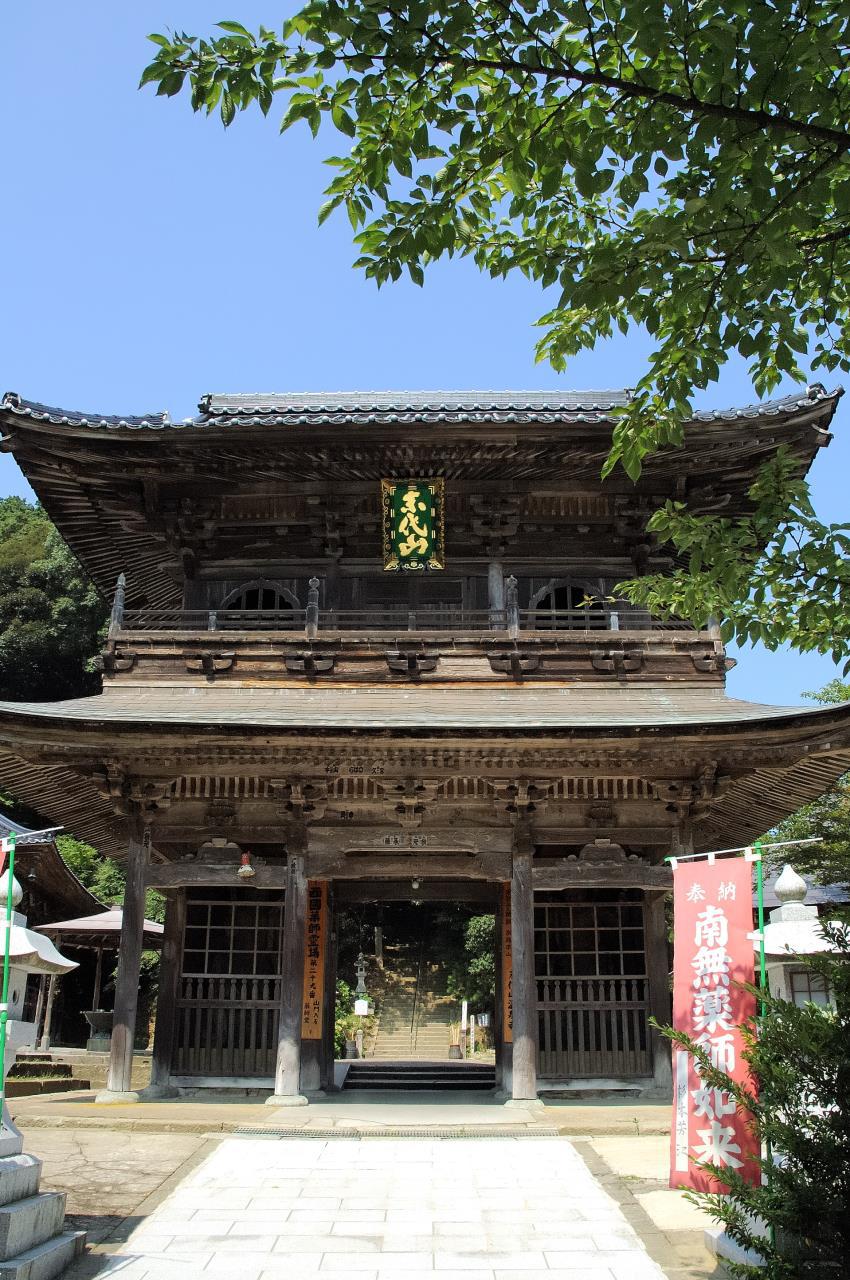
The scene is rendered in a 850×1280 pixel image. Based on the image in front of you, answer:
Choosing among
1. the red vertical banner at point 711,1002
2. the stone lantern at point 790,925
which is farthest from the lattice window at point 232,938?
the stone lantern at point 790,925

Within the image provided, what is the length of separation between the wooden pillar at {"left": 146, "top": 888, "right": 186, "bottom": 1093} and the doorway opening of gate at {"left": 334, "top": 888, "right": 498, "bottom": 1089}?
768 inches

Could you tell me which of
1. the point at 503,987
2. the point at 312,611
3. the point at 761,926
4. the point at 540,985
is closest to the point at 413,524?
the point at 312,611

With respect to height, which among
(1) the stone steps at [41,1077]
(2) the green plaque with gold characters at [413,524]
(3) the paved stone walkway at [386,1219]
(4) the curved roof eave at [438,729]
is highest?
(2) the green plaque with gold characters at [413,524]

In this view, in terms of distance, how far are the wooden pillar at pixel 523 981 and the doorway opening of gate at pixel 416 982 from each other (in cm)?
2041

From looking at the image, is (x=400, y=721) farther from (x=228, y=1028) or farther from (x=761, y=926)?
(x=761, y=926)

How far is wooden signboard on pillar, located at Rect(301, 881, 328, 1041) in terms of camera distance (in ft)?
41.7

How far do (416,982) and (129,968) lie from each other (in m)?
30.0

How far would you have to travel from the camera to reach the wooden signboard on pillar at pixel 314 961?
12.7 metres

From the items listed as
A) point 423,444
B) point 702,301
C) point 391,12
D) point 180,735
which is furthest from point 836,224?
point 180,735

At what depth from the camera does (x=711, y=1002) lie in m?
7.05

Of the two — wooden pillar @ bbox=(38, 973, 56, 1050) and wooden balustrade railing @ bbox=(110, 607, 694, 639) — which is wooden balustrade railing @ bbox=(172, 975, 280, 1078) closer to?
wooden balustrade railing @ bbox=(110, 607, 694, 639)

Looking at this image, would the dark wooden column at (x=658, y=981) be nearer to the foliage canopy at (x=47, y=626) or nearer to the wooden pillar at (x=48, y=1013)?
the wooden pillar at (x=48, y=1013)

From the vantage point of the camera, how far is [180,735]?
11.0 m

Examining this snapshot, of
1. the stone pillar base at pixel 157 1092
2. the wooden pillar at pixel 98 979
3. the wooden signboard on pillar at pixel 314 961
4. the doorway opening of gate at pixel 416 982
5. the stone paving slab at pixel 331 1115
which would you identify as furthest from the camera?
the doorway opening of gate at pixel 416 982
